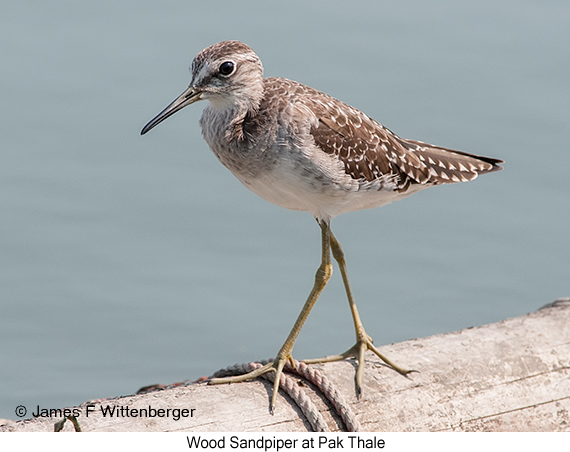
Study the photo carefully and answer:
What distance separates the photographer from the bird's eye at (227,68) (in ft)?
16.3

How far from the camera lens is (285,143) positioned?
4.89m

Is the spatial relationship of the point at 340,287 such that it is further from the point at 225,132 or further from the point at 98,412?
the point at 98,412

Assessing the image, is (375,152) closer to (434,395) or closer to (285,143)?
(285,143)

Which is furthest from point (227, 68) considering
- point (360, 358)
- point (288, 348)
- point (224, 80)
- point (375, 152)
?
point (360, 358)

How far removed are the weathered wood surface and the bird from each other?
0.42ft

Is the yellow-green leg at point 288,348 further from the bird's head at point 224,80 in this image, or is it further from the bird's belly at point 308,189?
the bird's head at point 224,80

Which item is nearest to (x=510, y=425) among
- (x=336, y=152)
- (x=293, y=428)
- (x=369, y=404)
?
(x=369, y=404)

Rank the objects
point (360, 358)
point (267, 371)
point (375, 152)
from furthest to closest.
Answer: point (375, 152) < point (360, 358) < point (267, 371)

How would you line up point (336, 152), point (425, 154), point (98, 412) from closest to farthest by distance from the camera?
1. point (98, 412)
2. point (336, 152)
3. point (425, 154)

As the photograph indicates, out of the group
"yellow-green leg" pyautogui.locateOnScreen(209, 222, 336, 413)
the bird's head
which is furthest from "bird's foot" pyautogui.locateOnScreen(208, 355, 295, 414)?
the bird's head

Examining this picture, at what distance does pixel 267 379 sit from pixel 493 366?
54.4 inches

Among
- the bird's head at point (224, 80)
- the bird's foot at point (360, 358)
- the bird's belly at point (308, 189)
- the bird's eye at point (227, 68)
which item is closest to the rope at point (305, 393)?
the bird's foot at point (360, 358)

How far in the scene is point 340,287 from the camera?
27.6ft

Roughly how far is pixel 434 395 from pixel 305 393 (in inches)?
29.4
